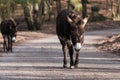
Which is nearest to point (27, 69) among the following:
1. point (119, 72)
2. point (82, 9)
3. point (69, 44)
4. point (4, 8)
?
point (69, 44)

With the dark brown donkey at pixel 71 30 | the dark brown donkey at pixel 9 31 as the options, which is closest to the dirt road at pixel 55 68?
the dark brown donkey at pixel 71 30

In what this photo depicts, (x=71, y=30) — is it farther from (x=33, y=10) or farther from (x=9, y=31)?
(x=33, y=10)

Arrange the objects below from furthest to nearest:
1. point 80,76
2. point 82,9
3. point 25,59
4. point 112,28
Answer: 1. point 82,9
2. point 112,28
3. point 25,59
4. point 80,76

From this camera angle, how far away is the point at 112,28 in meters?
40.5

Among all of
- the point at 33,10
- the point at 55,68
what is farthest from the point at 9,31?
the point at 33,10

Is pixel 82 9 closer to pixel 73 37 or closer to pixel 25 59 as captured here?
pixel 25 59

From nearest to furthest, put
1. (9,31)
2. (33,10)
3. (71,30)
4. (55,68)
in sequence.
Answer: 1. (71,30)
2. (55,68)
3. (9,31)
4. (33,10)

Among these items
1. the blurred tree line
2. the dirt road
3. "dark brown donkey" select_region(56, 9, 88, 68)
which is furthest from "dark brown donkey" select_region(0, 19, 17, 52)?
the blurred tree line

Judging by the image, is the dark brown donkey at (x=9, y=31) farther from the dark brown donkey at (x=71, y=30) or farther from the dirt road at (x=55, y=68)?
the dark brown donkey at (x=71, y=30)

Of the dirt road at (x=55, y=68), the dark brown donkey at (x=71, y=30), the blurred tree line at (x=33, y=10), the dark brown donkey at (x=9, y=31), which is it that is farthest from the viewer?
the blurred tree line at (x=33, y=10)

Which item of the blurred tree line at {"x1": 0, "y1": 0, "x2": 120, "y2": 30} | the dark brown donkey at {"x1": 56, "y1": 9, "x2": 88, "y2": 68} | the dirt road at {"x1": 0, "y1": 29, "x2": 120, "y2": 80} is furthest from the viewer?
the blurred tree line at {"x1": 0, "y1": 0, "x2": 120, "y2": 30}

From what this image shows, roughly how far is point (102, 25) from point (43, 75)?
29.6 meters

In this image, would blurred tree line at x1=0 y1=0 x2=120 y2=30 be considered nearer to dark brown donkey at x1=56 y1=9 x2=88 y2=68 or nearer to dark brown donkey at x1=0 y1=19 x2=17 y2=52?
dark brown donkey at x1=0 y1=19 x2=17 y2=52

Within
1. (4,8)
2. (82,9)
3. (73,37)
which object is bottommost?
(82,9)
